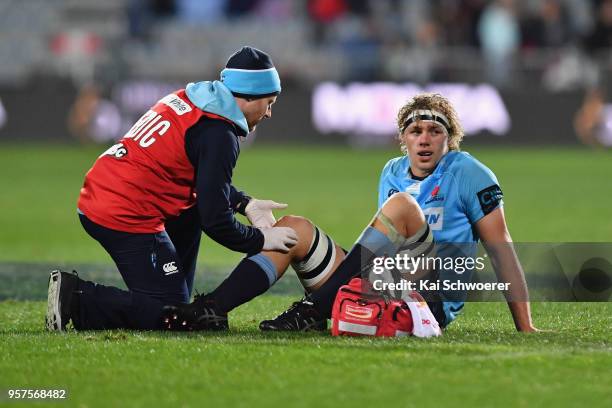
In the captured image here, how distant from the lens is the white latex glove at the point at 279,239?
657 centimetres

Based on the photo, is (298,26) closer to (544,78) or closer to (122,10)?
(122,10)

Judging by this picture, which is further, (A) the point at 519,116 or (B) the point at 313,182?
(A) the point at 519,116

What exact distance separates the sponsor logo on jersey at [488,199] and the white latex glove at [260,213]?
1153mm

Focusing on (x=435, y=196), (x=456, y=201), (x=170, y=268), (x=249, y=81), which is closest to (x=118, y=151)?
(x=170, y=268)

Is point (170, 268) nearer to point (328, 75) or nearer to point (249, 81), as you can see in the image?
point (249, 81)

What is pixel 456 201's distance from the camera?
6.57 metres

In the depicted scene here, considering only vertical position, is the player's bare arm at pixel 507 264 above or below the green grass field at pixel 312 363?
above

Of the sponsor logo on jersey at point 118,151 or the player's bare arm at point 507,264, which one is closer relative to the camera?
the player's bare arm at point 507,264

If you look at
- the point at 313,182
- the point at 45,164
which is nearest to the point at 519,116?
the point at 313,182

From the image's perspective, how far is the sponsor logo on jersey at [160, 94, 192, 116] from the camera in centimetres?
663

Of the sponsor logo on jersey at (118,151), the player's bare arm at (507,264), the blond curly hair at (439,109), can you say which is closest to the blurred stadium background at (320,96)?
the sponsor logo on jersey at (118,151)

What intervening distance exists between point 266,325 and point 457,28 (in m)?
20.3

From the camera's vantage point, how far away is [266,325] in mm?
6637

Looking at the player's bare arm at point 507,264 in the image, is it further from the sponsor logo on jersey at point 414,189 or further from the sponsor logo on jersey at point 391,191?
the sponsor logo on jersey at point 391,191
